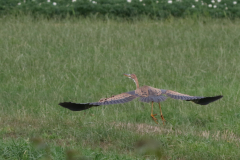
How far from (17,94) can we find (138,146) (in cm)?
334

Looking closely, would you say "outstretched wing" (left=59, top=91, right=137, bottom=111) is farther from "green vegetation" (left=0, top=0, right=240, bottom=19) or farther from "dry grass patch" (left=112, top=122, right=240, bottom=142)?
"green vegetation" (left=0, top=0, right=240, bottom=19)

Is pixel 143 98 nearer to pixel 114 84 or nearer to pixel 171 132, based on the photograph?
pixel 171 132

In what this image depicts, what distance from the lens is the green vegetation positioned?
1473cm

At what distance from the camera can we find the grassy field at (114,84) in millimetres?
5734

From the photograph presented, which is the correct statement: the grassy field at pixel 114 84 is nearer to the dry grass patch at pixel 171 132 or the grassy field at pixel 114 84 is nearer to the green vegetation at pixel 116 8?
the dry grass patch at pixel 171 132

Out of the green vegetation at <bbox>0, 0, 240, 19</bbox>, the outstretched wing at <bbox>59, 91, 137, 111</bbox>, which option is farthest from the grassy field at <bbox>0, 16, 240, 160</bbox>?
the green vegetation at <bbox>0, 0, 240, 19</bbox>

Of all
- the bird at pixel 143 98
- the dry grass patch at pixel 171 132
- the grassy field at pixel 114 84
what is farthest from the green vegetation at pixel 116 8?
the bird at pixel 143 98

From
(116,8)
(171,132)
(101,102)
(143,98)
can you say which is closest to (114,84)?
(171,132)

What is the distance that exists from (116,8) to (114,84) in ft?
21.7

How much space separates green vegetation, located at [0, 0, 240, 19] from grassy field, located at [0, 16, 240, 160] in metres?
0.67

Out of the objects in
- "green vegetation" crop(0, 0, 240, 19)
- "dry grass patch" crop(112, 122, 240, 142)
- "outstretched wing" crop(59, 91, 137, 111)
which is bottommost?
"dry grass patch" crop(112, 122, 240, 142)

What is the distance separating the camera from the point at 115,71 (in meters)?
9.68

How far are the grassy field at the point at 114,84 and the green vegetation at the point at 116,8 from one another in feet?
2.19

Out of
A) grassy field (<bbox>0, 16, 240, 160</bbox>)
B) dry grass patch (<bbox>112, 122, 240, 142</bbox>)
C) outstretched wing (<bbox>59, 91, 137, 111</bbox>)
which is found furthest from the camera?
dry grass patch (<bbox>112, 122, 240, 142</bbox>)
